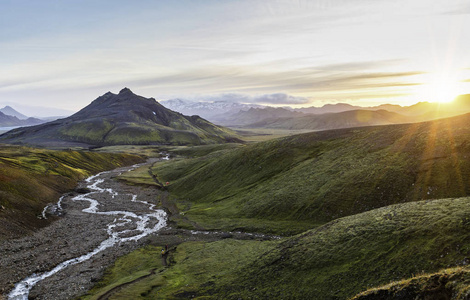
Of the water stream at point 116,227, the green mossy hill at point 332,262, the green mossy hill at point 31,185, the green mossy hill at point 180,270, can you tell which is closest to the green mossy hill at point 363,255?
the green mossy hill at point 332,262

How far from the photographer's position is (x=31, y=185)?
113000 mm

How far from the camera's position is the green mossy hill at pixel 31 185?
82681 millimetres

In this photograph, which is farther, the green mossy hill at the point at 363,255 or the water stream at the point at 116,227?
the water stream at the point at 116,227

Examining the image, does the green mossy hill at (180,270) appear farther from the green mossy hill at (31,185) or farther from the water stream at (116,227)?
the green mossy hill at (31,185)

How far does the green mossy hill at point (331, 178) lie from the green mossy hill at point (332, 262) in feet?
64.1

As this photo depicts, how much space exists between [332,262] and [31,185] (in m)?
122

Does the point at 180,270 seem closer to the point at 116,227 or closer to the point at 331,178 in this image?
the point at 116,227

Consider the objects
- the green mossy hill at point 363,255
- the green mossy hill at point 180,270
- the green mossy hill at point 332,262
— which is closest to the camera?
the green mossy hill at point 363,255

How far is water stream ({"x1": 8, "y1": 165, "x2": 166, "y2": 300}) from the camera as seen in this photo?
52.9m

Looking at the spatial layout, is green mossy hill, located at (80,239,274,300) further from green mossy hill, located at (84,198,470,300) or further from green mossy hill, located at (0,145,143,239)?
green mossy hill, located at (0,145,143,239)

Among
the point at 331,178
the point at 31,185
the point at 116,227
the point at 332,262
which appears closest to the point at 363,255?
the point at 332,262

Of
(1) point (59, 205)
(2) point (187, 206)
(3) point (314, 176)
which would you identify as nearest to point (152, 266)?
(2) point (187, 206)

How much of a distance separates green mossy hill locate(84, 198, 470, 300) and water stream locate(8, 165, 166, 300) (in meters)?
12.5

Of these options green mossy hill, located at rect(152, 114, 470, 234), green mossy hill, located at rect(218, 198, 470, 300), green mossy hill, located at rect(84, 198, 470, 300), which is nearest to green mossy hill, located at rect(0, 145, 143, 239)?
green mossy hill, located at rect(84, 198, 470, 300)
